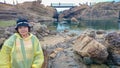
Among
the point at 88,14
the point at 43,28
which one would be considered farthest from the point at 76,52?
the point at 88,14

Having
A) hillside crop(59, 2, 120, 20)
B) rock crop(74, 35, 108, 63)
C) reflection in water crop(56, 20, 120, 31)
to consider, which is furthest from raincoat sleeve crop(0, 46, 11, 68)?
hillside crop(59, 2, 120, 20)

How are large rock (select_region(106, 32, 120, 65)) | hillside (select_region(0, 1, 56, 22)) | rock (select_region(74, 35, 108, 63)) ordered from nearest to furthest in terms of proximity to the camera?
rock (select_region(74, 35, 108, 63)), large rock (select_region(106, 32, 120, 65)), hillside (select_region(0, 1, 56, 22))

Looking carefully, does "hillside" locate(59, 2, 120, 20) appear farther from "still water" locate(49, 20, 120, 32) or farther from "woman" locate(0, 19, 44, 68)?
"woman" locate(0, 19, 44, 68)

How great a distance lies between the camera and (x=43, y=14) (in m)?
48.9

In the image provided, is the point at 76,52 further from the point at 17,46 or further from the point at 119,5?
the point at 119,5

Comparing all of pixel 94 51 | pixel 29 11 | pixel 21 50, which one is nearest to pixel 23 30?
pixel 21 50

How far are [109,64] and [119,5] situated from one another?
44.0 meters

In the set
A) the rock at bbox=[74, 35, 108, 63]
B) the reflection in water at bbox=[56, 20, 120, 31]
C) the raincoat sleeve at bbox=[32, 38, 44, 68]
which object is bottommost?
the reflection in water at bbox=[56, 20, 120, 31]

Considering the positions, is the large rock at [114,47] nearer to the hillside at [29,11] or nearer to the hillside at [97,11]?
the hillside at [29,11]

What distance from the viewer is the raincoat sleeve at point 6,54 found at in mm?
3680

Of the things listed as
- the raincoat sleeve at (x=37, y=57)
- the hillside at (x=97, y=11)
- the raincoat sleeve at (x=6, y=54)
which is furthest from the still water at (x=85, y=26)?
the raincoat sleeve at (x=6, y=54)

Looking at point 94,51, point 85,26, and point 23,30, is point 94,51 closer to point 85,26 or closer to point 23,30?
point 23,30

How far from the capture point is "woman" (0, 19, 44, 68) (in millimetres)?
3703

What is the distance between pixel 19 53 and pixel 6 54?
179 millimetres
